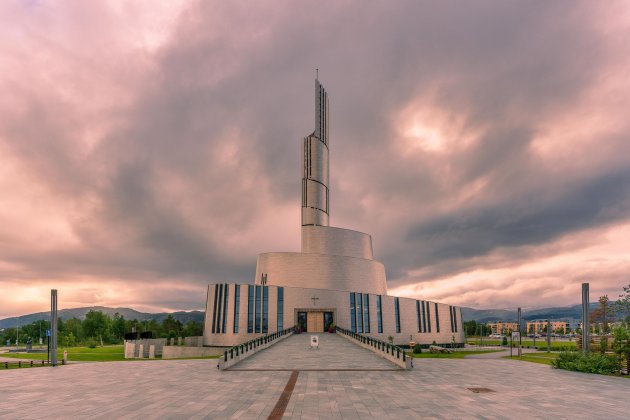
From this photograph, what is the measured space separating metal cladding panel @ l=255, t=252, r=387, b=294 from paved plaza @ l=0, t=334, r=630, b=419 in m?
49.6

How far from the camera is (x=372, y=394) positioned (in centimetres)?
1686

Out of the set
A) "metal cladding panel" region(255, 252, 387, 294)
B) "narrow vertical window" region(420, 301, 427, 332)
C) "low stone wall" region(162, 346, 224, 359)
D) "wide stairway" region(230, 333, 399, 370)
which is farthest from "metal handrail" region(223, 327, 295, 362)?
"narrow vertical window" region(420, 301, 427, 332)

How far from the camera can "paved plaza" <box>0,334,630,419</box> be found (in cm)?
1398

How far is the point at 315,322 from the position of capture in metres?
68.8

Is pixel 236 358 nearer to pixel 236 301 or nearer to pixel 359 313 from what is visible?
pixel 236 301

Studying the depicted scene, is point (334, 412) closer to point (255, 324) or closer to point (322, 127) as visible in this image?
point (255, 324)

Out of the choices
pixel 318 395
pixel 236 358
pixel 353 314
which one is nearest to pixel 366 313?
pixel 353 314

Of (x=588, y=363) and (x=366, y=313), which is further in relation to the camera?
(x=366, y=313)

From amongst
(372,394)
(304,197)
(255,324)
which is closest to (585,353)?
(372,394)

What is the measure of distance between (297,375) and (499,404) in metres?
10.3

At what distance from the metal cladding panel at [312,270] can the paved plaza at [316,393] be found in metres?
49.6

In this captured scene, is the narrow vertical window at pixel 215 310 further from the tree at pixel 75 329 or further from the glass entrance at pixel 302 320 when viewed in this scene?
the tree at pixel 75 329

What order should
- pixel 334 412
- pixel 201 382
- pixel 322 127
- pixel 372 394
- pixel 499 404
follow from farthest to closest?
pixel 322 127
pixel 201 382
pixel 372 394
pixel 499 404
pixel 334 412

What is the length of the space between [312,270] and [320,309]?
9.45m
